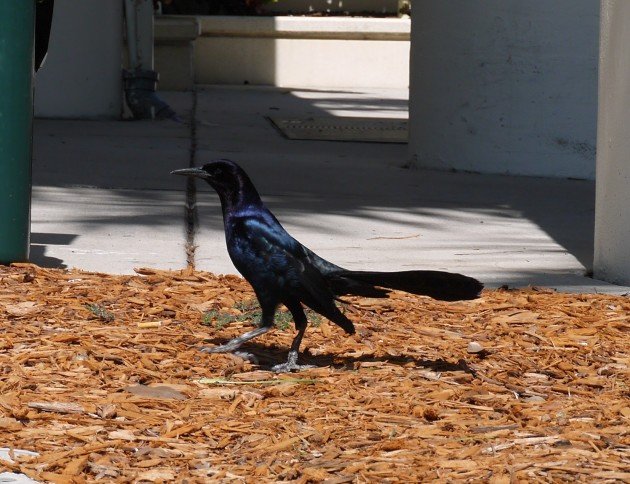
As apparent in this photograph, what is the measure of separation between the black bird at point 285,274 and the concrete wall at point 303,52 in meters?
13.2

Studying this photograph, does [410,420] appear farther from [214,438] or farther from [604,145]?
[604,145]

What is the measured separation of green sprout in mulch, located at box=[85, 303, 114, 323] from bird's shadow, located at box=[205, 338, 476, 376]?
1.32 ft

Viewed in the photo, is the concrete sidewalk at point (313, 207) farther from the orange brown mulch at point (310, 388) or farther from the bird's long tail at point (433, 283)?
the bird's long tail at point (433, 283)

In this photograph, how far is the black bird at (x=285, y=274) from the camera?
389 centimetres

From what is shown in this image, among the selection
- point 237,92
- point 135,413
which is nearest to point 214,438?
point 135,413

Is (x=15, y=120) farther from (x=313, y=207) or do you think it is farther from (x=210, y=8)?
(x=210, y=8)

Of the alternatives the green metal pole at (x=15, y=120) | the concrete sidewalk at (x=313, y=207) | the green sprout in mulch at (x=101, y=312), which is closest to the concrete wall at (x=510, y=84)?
the concrete sidewalk at (x=313, y=207)

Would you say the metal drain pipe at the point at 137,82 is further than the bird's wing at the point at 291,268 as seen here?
Yes

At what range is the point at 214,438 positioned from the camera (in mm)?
3287

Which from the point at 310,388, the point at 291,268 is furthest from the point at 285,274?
the point at 310,388

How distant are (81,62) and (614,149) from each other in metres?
6.88

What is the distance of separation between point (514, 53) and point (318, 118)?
426cm

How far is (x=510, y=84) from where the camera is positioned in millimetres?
8594

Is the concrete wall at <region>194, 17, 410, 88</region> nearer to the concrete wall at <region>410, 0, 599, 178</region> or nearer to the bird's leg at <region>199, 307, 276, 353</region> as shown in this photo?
the concrete wall at <region>410, 0, 599, 178</region>
